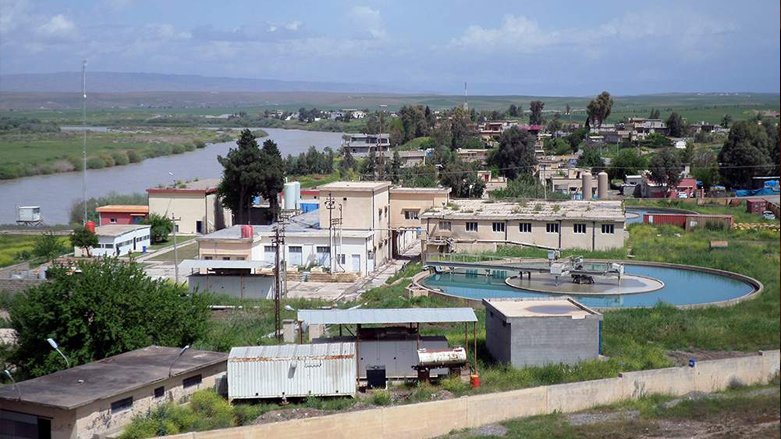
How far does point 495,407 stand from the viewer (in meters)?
10.6

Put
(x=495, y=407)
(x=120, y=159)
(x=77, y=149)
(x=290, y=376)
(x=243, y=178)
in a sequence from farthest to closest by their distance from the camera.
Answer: (x=77, y=149)
(x=120, y=159)
(x=243, y=178)
(x=290, y=376)
(x=495, y=407)

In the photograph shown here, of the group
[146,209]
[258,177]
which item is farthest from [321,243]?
[146,209]

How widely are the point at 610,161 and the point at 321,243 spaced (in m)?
26.2

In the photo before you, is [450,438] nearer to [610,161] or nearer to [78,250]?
[78,250]

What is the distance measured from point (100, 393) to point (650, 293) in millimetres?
11683

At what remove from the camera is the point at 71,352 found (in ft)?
41.2

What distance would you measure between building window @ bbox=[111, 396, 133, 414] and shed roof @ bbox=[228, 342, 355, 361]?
1358mm

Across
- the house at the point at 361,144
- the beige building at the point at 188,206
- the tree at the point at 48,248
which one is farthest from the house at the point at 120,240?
the house at the point at 361,144

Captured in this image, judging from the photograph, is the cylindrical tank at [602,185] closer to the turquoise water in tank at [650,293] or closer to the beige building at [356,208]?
the turquoise water in tank at [650,293]

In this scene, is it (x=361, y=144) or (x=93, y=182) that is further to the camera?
(x=361, y=144)

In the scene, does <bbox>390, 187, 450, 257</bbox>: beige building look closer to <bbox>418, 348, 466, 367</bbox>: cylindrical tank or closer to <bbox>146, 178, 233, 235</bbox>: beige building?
<bbox>146, 178, 233, 235</bbox>: beige building

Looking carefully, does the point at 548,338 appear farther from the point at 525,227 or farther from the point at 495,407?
the point at 525,227

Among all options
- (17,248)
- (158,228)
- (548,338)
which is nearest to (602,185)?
(158,228)

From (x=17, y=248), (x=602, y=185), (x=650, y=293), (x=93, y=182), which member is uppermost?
(x=602, y=185)
